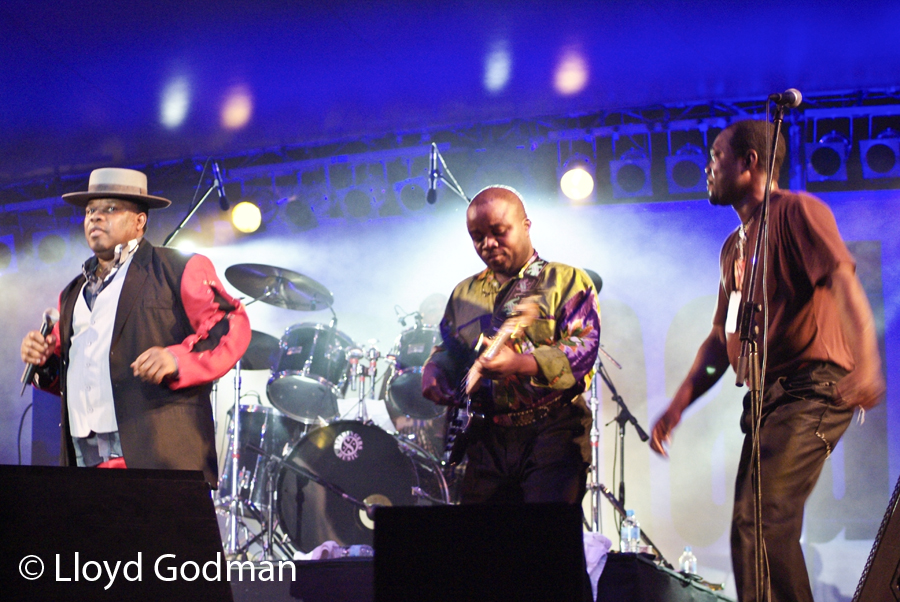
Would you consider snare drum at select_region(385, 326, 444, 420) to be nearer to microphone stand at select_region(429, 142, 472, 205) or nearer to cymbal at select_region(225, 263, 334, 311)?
cymbal at select_region(225, 263, 334, 311)

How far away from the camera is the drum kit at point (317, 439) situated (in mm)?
6574

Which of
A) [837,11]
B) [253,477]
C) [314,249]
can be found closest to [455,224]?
[314,249]

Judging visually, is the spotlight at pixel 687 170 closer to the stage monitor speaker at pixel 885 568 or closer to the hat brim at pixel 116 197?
the hat brim at pixel 116 197

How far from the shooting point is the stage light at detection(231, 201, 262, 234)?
884cm

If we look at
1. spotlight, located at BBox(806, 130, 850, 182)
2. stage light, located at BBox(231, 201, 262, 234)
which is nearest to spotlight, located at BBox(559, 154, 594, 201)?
spotlight, located at BBox(806, 130, 850, 182)

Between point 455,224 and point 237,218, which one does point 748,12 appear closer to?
point 455,224

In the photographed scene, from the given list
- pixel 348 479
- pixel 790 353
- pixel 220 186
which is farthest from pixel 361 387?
pixel 790 353

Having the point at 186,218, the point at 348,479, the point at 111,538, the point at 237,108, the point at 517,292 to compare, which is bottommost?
the point at 348,479

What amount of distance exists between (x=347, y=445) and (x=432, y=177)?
9.94ft

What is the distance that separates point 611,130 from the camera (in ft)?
26.6

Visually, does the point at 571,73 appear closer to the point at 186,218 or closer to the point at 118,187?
the point at 186,218

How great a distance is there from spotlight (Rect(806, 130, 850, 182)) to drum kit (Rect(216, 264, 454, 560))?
4152 mm

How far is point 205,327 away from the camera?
382 cm

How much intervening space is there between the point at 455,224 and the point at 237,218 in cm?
255
